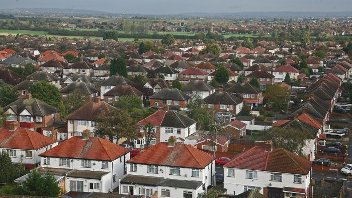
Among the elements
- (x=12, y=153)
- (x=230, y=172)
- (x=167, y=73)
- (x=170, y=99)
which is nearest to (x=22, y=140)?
(x=12, y=153)

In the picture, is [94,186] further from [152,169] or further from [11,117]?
[11,117]

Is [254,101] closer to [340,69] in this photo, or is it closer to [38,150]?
[340,69]

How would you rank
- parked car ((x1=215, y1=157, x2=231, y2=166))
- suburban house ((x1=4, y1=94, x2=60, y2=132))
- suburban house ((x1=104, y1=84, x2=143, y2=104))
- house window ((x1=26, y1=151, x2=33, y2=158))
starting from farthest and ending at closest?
suburban house ((x1=104, y1=84, x2=143, y2=104)) → suburban house ((x1=4, y1=94, x2=60, y2=132)) → parked car ((x1=215, y1=157, x2=231, y2=166)) → house window ((x1=26, y1=151, x2=33, y2=158))

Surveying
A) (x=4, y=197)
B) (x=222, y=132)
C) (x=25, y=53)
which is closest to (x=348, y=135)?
(x=222, y=132)

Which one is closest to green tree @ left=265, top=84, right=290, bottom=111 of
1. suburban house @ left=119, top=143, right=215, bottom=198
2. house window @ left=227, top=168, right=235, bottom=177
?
suburban house @ left=119, top=143, right=215, bottom=198

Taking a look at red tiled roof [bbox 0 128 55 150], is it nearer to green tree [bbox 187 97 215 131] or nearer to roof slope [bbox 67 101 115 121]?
roof slope [bbox 67 101 115 121]

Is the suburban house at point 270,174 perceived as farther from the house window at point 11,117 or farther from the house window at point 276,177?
the house window at point 11,117
